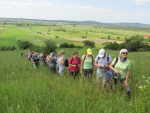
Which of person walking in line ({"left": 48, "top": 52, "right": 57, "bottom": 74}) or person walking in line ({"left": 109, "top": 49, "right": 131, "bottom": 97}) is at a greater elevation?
person walking in line ({"left": 109, "top": 49, "right": 131, "bottom": 97})

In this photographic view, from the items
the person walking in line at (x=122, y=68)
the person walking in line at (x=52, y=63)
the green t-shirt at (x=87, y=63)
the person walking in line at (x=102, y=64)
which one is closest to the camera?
the person walking in line at (x=122, y=68)

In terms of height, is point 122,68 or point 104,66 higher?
point 122,68

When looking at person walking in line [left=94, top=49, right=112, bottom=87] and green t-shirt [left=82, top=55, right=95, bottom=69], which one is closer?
person walking in line [left=94, top=49, right=112, bottom=87]

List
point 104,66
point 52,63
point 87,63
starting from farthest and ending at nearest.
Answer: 1. point 52,63
2. point 87,63
3. point 104,66

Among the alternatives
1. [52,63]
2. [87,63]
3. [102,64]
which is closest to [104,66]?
[102,64]

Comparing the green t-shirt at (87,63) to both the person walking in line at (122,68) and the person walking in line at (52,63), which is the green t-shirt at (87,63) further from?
the person walking in line at (52,63)

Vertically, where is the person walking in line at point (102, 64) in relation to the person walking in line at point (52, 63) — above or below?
above

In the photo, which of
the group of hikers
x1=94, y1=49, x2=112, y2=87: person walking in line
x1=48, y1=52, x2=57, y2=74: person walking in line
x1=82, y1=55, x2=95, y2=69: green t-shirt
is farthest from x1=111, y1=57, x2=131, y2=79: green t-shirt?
x1=48, y1=52, x2=57, y2=74: person walking in line

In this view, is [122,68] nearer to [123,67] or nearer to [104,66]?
[123,67]

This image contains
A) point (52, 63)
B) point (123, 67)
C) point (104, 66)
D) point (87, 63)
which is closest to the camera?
point (123, 67)

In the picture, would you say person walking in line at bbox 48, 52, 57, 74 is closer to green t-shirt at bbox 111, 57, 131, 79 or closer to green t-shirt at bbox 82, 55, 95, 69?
green t-shirt at bbox 82, 55, 95, 69

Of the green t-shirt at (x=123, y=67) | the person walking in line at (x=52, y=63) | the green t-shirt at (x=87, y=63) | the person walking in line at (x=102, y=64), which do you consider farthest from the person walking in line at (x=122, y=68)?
the person walking in line at (x=52, y=63)

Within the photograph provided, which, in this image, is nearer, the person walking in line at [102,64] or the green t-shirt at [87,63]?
the person walking in line at [102,64]

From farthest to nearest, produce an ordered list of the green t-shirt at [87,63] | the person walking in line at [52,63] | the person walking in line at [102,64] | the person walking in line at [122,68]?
1. the person walking in line at [52,63]
2. the green t-shirt at [87,63]
3. the person walking in line at [102,64]
4. the person walking in line at [122,68]
